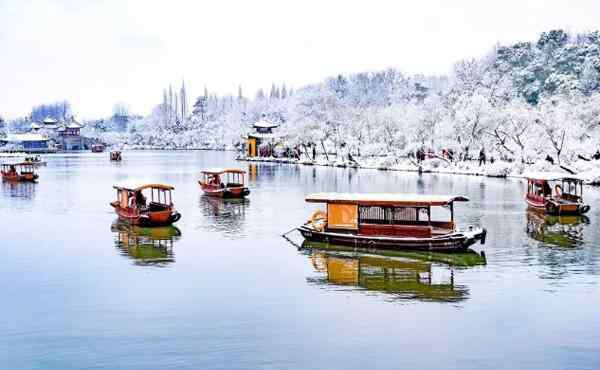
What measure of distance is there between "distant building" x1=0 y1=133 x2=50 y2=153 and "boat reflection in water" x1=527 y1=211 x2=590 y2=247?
138m

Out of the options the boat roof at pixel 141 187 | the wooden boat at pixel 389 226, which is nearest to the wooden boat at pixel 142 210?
the boat roof at pixel 141 187

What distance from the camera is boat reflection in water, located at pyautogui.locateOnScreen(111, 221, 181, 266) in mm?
26806

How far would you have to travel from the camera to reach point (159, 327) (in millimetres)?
17312

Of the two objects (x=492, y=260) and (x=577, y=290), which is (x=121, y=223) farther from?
(x=577, y=290)

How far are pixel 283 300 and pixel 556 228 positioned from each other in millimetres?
19769

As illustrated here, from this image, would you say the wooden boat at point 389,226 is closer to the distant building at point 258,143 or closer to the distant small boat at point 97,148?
the distant building at point 258,143

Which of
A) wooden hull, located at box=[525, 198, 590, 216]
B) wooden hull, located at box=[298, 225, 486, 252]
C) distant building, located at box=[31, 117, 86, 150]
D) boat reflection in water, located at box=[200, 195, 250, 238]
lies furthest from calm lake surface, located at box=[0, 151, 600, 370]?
distant building, located at box=[31, 117, 86, 150]

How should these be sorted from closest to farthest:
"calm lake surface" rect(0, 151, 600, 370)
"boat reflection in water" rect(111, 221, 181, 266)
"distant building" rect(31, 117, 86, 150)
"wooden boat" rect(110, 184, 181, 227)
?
"calm lake surface" rect(0, 151, 600, 370) < "boat reflection in water" rect(111, 221, 181, 266) < "wooden boat" rect(110, 184, 181, 227) < "distant building" rect(31, 117, 86, 150)

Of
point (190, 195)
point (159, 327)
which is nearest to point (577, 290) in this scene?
point (159, 327)

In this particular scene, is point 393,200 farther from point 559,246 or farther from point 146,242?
point 146,242

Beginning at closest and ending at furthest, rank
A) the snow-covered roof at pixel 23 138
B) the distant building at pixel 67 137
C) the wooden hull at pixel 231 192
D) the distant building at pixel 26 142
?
the wooden hull at pixel 231 192 → the snow-covered roof at pixel 23 138 → the distant building at pixel 26 142 → the distant building at pixel 67 137

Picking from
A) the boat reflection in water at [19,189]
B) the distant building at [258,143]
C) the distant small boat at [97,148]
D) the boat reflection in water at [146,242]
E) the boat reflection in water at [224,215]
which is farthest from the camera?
the distant small boat at [97,148]

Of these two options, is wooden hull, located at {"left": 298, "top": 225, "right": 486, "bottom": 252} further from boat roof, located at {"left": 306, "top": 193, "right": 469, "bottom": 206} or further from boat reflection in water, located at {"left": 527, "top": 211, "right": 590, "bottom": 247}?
boat reflection in water, located at {"left": 527, "top": 211, "right": 590, "bottom": 247}

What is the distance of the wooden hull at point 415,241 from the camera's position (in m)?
26.7
